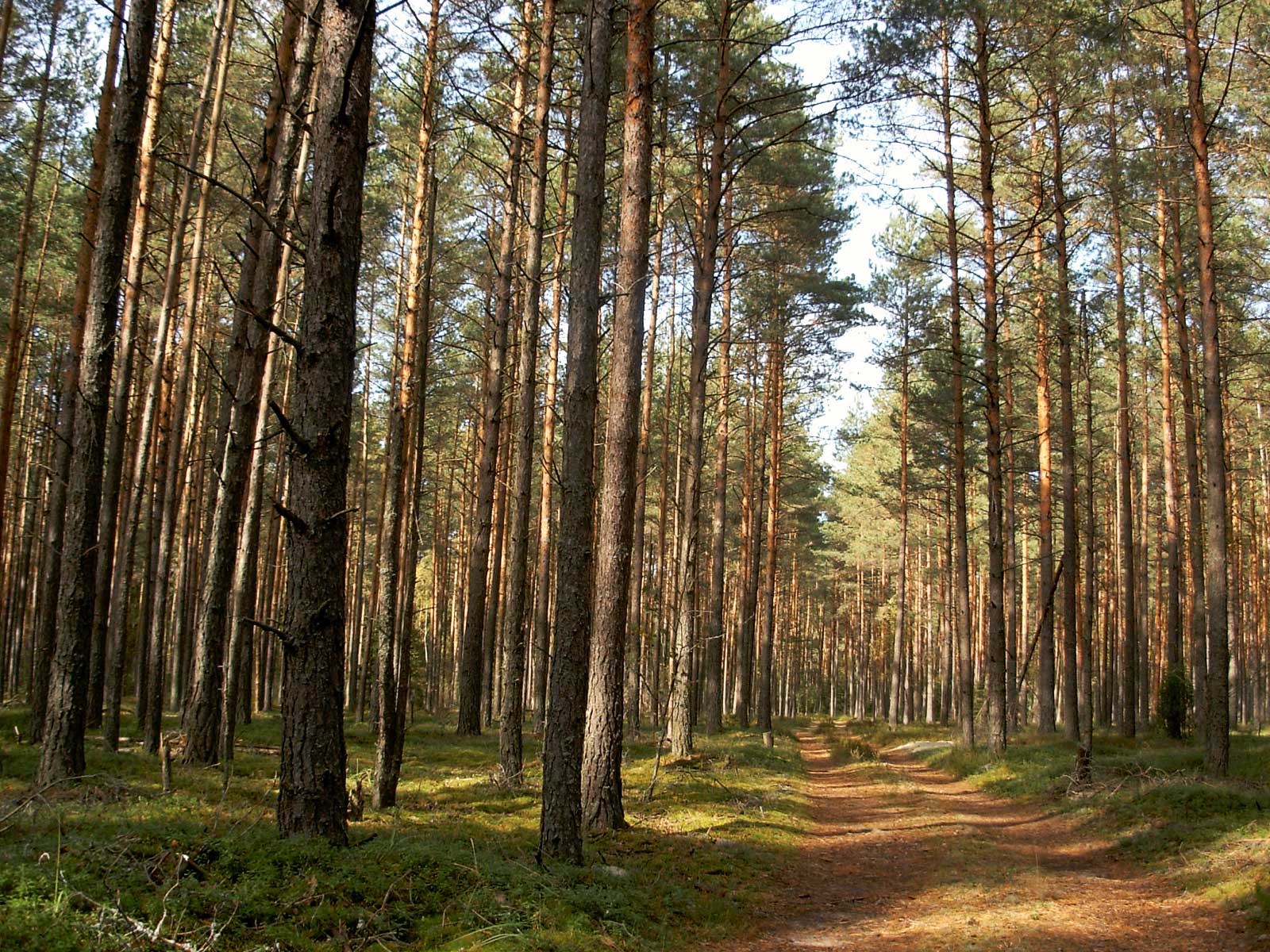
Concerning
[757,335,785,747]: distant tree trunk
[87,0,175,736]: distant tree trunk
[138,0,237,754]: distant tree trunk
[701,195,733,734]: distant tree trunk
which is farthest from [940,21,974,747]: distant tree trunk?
[87,0,175,736]: distant tree trunk

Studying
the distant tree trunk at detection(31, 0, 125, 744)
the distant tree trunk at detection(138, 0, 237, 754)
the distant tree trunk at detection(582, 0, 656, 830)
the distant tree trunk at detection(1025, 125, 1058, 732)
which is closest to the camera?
the distant tree trunk at detection(582, 0, 656, 830)

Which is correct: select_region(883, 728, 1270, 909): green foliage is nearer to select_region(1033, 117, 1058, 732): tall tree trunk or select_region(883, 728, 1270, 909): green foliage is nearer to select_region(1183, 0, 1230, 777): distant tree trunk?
select_region(1183, 0, 1230, 777): distant tree trunk

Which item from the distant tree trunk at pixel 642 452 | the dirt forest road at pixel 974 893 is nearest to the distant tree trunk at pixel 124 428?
the distant tree trunk at pixel 642 452

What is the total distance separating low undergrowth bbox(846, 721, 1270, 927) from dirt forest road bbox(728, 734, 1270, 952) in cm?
31

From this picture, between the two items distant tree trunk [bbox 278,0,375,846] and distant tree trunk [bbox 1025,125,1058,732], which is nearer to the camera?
distant tree trunk [bbox 278,0,375,846]

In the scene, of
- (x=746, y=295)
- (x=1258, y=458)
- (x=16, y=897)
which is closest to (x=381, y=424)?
(x=746, y=295)

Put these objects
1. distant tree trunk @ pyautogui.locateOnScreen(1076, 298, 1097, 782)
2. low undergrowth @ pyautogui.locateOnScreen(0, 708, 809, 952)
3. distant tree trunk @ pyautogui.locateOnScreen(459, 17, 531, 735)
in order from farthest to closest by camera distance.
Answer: distant tree trunk @ pyautogui.locateOnScreen(1076, 298, 1097, 782) < distant tree trunk @ pyautogui.locateOnScreen(459, 17, 531, 735) < low undergrowth @ pyautogui.locateOnScreen(0, 708, 809, 952)

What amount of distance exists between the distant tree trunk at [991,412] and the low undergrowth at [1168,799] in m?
1.34

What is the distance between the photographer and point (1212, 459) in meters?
11.5

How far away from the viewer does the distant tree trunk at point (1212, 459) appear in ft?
36.8

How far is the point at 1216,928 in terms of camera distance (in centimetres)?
635

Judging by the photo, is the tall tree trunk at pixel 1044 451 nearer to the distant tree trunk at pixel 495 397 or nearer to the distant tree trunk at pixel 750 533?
the distant tree trunk at pixel 750 533

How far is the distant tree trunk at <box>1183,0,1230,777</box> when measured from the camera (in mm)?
11227

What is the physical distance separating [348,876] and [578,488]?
3.15 m
